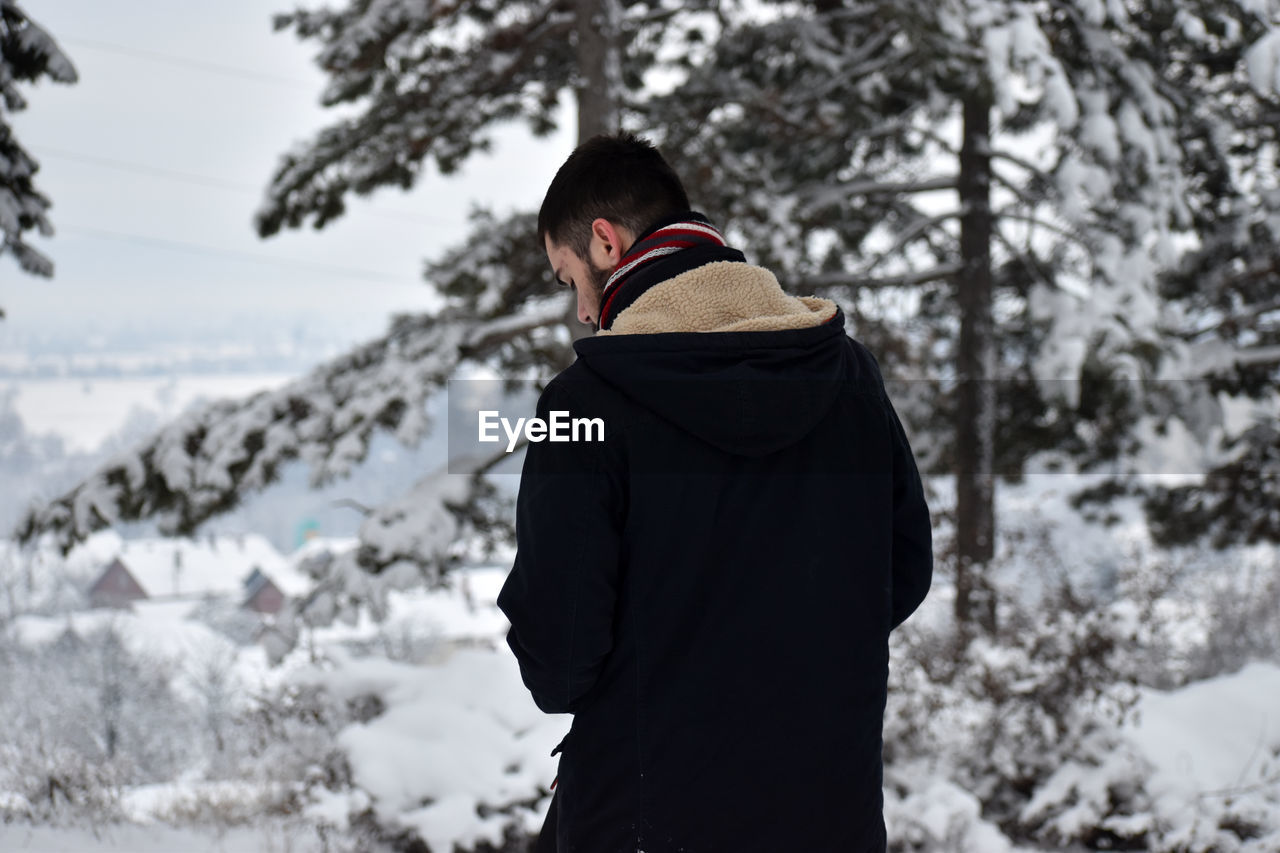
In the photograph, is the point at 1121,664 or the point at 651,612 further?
the point at 1121,664

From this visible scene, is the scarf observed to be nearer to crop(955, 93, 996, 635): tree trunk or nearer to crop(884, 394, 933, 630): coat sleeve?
crop(884, 394, 933, 630): coat sleeve

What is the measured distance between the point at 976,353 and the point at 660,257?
7.90m

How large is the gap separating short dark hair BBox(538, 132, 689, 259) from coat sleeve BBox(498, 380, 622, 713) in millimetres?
343

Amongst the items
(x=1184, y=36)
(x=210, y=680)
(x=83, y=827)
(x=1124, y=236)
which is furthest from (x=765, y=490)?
(x=210, y=680)

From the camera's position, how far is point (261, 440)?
6586 mm

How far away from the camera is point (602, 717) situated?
4.61 ft

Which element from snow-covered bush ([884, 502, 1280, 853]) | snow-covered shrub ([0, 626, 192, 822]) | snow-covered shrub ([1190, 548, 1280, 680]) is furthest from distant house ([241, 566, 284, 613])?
snow-covered bush ([884, 502, 1280, 853])

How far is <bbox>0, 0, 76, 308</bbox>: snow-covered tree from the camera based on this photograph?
4742mm

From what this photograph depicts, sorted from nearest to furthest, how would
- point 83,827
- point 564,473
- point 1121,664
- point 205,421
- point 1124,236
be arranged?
point 564,473
point 83,827
point 1121,664
point 205,421
point 1124,236

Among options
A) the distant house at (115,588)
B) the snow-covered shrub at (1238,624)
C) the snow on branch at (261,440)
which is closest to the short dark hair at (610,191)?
the snow on branch at (261,440)

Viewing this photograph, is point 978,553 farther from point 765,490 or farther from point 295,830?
point 765,490

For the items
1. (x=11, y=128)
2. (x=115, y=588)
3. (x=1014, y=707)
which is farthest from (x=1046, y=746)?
(x=115, y=588)

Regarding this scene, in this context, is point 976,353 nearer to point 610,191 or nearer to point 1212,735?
point 1212,735

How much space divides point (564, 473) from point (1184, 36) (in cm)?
859
